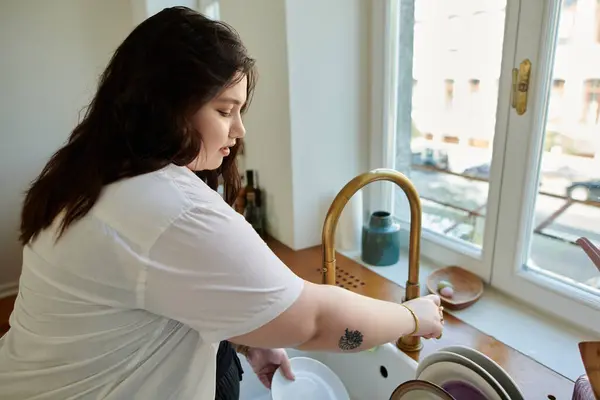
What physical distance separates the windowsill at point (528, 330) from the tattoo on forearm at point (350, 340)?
1.55 ft

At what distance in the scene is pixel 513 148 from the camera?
104cm

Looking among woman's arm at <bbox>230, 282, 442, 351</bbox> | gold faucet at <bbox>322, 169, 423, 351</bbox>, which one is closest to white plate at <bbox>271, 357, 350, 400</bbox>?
gold faucet at <bbox>322, 169, 423, 351</bbox>

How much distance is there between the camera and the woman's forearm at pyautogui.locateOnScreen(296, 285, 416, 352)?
64 centimetres

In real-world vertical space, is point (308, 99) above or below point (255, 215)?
above

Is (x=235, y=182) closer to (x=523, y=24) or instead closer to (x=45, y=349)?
(x=45, y=349)

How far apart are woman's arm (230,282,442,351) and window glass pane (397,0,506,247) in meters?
0.59

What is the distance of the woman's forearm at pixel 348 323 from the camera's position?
0.64 meters

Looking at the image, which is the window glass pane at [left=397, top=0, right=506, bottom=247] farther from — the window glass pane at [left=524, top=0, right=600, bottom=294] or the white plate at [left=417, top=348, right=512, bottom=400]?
the white plate at [left=417, top=348, right=512, bottom=400]

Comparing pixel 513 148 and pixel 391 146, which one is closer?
pixel 513 148

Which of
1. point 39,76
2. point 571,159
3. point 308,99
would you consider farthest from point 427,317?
point 39,76

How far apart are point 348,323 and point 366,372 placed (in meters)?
0.53

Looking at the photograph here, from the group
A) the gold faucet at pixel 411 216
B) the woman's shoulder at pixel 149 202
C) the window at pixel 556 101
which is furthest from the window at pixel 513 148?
the woman's shoulder at pixel 149 202

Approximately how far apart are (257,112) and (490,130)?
731 millimetres

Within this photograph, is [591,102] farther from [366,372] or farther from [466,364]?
[366,372]
